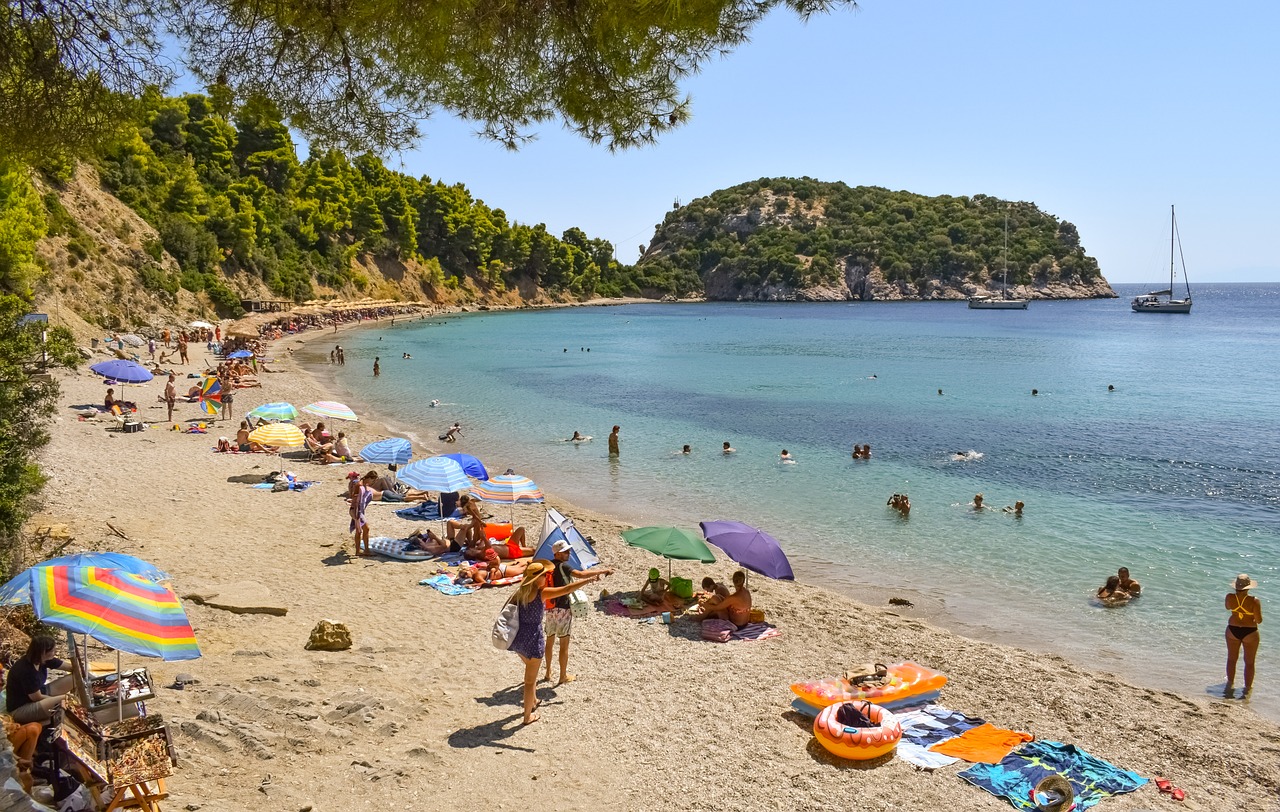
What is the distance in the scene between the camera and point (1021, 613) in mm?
12797

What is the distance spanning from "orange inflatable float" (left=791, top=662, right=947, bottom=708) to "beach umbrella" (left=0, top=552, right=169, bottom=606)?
233 inches

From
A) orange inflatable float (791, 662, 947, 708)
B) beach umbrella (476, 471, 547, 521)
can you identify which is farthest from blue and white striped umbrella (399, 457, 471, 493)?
orange inflatable float (791, 662, 947, 708)

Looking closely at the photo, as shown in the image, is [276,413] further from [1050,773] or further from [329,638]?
[1050,773]

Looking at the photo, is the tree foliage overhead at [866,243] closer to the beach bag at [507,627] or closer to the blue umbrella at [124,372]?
the blue umbrella at [124,372]

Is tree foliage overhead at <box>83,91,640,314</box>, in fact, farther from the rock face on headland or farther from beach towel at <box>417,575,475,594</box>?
the rock face on headland

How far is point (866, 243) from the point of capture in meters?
172

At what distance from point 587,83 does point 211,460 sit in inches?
626

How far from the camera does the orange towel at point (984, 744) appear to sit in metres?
7.45

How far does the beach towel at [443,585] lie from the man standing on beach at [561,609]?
3.30 meters

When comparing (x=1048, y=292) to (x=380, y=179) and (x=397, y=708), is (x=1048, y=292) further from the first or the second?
(x=397, y=708)

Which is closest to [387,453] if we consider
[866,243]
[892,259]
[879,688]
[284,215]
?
[879,688]

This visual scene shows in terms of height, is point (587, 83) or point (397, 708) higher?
point (587, 83)

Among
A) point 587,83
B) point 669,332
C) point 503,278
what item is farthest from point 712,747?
point 503,278

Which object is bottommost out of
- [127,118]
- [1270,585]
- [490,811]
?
[1270,585]
